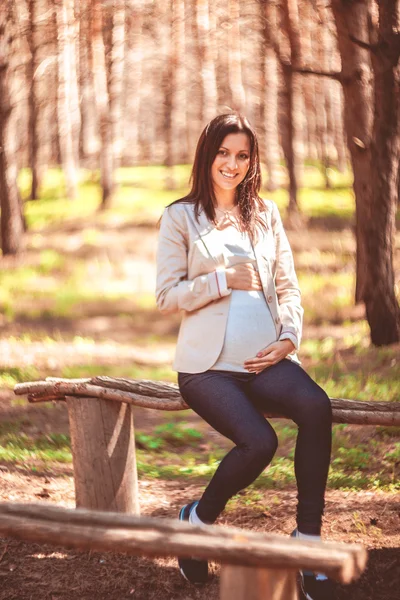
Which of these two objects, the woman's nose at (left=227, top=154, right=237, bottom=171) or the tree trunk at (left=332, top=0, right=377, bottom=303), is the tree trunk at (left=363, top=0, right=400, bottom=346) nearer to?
the tree trunk at (left=332, top=0, right=377, bottom=303)

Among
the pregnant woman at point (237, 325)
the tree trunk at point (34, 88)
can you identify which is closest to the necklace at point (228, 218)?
the pregnant woman at point (237, 325)

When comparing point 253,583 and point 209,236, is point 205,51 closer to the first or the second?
point 209,236

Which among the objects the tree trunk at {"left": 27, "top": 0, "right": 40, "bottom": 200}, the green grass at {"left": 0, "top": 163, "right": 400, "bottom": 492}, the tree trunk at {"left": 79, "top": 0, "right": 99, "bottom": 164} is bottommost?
the green grass at {"left": 0, "top": 163, "right": 400, "bottom": 492}

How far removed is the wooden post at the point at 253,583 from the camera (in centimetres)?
250

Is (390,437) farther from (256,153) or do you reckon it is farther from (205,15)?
(205,15)

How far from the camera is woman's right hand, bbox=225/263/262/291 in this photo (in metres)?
3.65

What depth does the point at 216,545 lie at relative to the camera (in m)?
2.42

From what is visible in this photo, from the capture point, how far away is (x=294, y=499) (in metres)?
4.86

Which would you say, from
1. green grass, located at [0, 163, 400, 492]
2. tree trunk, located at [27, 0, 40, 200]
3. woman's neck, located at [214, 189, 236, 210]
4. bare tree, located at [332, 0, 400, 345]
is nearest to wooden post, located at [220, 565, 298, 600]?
woman's neck, located at [214, 189, 236, 210]

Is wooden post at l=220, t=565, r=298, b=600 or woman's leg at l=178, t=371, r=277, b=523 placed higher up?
woman's leg at l=178, t=371, r=277, b=523

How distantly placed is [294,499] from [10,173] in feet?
40.5

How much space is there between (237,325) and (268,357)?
0.70ft

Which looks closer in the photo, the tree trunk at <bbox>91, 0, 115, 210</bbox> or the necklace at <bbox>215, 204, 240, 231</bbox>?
the necklace at <bbox>215, 204, 240, 231</bbox>

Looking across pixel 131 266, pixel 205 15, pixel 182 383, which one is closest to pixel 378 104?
pixel 182 383
